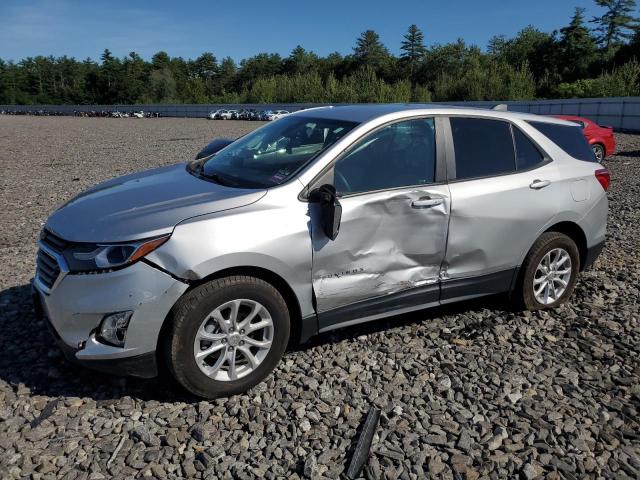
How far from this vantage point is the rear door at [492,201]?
416 cm

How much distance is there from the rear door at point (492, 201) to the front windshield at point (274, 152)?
0.98 m

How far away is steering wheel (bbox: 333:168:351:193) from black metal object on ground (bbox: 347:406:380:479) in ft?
4.56

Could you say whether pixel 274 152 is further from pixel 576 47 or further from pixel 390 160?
pixel 576 47

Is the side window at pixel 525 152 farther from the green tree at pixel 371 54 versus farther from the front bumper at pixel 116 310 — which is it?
the green tree at pixel 371 54

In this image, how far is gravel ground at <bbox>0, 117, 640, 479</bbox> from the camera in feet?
9.68

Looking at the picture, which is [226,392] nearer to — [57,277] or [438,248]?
[57,277]

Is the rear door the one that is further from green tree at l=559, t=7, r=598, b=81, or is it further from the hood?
green tree at l=559, t=7, r=598, b=81

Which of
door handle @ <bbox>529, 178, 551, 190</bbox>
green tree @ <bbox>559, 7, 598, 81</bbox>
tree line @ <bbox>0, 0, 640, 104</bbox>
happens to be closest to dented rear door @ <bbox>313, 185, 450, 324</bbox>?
door handle @ <bbox>529, 178, 551, 190</bbox>

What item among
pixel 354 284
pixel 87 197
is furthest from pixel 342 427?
pixel 87 197

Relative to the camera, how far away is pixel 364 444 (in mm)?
3076

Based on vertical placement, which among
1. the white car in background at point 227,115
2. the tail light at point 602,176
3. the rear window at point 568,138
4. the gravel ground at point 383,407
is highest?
the rear window at point 568,138

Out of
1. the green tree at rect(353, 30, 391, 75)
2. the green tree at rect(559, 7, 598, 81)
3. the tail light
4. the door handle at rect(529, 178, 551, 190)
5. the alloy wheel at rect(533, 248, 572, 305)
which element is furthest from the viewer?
the green tree at rect(353, 30, 391, 75)

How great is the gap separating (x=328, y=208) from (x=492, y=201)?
58.3 inches

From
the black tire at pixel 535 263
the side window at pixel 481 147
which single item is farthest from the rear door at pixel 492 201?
the black tire at pixel 535 263
